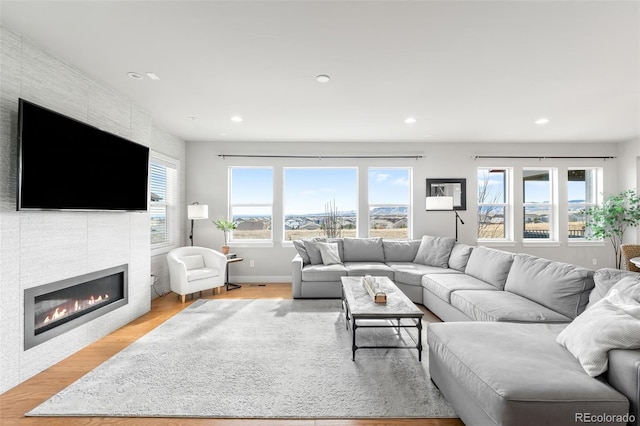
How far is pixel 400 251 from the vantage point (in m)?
4.85

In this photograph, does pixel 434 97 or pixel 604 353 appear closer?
pixel 604 353

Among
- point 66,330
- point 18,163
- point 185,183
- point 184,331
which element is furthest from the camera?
point 185,183

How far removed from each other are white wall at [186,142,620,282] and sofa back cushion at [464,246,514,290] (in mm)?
1582

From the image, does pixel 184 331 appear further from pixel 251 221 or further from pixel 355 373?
pixel 251 221

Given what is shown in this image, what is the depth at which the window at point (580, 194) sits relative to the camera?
17.8ft

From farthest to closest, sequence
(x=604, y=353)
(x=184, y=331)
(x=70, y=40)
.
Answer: (x=184, y=331) < (x=70, y=40) < (x=604, y=353)

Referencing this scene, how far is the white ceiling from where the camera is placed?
183 cm

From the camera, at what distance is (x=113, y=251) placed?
3.03 meters

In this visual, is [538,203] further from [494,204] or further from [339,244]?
[339,244]

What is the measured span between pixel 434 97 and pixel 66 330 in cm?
430

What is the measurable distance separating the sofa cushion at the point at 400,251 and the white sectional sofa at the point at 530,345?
1109mm

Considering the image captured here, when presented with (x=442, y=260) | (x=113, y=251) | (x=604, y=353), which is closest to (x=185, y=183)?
(x=113, y=251)

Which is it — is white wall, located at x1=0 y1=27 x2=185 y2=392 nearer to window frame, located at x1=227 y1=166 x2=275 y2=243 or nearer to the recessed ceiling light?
the recessed ceiling light

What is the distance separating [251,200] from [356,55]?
3604mm
